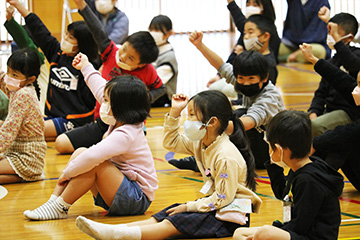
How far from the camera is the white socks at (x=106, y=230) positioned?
7.39 ft

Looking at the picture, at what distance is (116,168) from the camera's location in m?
2.74

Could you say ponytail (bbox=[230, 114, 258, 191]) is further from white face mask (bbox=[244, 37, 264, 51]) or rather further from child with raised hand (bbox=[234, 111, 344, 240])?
white face mask (bbox=[244, 37, 264, 51])

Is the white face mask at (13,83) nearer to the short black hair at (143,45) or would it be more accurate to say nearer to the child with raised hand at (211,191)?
the short black hair at (143,45)

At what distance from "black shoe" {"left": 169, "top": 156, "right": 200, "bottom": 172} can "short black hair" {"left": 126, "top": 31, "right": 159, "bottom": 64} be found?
0.76 m

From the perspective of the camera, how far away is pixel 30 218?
2742 millimetres

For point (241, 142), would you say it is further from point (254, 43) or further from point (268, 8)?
point (268, 8)

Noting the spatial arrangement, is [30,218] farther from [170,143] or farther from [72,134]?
[72,134]

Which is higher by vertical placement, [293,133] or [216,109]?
[293,133]

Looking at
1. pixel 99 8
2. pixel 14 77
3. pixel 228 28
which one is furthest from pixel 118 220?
pixel 228 28

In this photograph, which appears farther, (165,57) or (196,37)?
(165,57)

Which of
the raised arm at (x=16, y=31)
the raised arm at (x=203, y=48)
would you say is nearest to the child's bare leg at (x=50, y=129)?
the raised arm at (x=16, y=31)

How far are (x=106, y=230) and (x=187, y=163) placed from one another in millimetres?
1550

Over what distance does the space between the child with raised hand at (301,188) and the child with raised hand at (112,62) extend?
2016 millimetres

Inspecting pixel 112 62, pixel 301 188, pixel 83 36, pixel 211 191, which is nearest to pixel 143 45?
pixel 112 62
